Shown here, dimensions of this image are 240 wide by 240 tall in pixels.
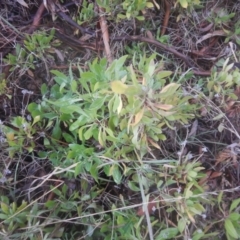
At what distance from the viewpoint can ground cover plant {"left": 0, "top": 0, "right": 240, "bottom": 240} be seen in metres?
1.12

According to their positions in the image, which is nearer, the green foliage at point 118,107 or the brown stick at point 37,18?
the green foliage at point 118,107

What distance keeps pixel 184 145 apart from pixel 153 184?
0.14 meters

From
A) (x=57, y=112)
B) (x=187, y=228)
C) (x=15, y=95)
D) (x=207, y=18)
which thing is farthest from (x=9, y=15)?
(x=187, y=228)

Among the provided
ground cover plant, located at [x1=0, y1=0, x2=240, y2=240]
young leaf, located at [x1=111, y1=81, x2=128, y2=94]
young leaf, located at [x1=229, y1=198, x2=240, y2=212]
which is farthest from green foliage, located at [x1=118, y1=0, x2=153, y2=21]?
young leaf, located at [x1=229, y1=198, x2=240, y2=212]

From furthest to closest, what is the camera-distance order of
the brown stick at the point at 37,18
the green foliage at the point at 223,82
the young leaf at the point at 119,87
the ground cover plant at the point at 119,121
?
the brown stick at the point at 37,18 < the green foliage at the point at 223,82 < the ground cover plant at the point at 119,121 < the young leaf at the point at 119,87

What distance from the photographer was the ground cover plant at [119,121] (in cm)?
112

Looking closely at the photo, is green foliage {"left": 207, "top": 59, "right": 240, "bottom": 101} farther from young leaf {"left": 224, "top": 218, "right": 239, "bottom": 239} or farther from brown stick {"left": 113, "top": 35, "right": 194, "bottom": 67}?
young leaf {"left": 224, "top": 218, "right": 239, "bottom": 239}

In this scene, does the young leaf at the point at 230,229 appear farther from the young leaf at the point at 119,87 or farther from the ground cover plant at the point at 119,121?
the young leaf at the point at 119,87

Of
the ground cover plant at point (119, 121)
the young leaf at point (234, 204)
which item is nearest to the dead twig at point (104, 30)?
the ground cover plant at point (119, 121)

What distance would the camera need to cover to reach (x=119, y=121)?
1110 millimetres

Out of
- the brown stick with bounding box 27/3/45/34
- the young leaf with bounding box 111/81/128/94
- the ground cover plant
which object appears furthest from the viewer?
the brown stick with bounding box 27/3/45/34

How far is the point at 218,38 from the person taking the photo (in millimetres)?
1436

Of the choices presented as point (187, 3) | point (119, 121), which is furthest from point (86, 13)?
point (119, 121)

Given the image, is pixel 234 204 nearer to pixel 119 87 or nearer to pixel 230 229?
pixel 230 229
